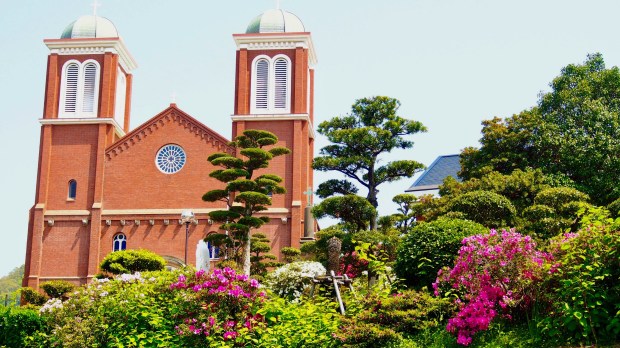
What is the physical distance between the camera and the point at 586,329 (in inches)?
374

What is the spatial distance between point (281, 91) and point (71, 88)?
10.7 m

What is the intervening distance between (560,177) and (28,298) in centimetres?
1958

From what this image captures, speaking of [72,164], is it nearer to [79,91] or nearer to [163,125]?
[79,91]

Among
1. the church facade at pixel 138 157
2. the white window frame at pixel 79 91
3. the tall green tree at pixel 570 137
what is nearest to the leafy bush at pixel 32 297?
the church facade at pixel 138 157

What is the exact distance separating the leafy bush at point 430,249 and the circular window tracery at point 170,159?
82.3 ft

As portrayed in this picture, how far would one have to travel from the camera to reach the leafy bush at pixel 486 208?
19.5 meters

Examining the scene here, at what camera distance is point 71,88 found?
40.3 metres

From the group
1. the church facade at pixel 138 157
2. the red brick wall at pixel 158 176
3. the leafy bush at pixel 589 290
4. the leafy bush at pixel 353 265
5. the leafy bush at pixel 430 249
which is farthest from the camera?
the red brick wall at pixel 158 176

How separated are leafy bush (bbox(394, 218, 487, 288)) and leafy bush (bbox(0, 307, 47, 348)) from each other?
6.75 meters

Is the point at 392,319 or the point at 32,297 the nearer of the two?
the point at 392,319

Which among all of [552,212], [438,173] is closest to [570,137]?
[552,212]

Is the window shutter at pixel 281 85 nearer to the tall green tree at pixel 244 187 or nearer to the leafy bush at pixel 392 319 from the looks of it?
the tall green tree at pixel 244 187

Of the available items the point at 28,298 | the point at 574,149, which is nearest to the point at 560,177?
the point at 574,149

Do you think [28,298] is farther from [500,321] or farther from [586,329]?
[586,329]
